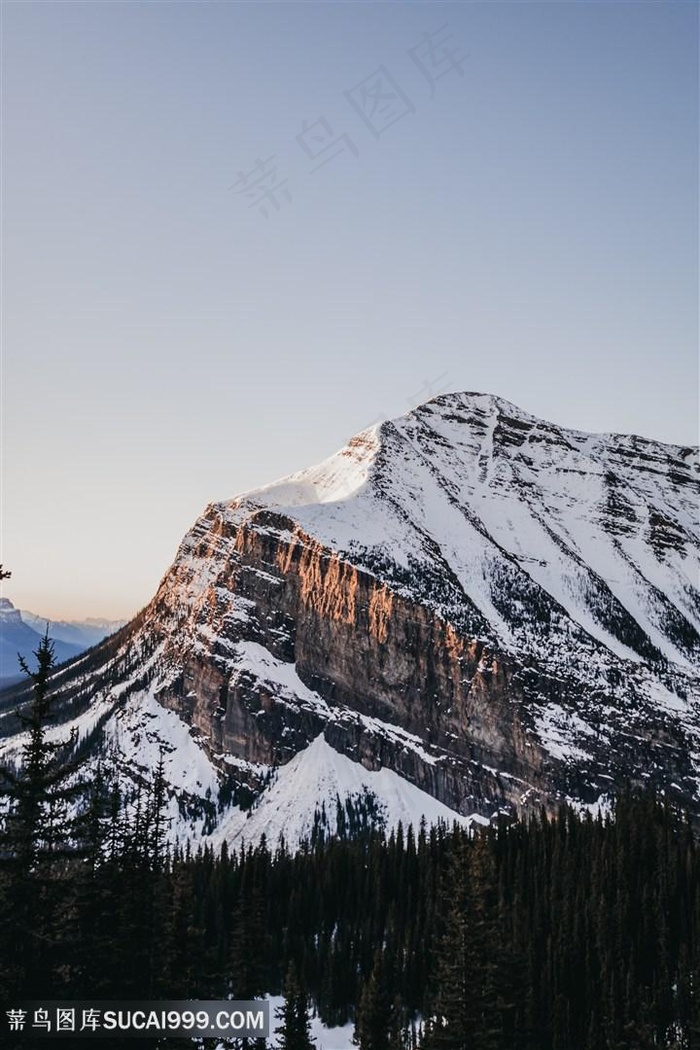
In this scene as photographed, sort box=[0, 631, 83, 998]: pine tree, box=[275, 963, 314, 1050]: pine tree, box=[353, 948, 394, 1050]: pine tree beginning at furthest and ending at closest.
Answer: box=[275, 963, 314, 1050]: pine tree, box=[353, 948, 394, 1050]: pine tree, box=[0, 631, 83, 998]: pine tree

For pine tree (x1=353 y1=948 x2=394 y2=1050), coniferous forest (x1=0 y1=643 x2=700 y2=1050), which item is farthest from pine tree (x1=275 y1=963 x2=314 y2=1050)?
pine tree (x1=353 y1=948 x2=394 y2=1050)

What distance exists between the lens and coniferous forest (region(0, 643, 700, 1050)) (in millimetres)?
33688

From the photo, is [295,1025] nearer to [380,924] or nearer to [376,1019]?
[376,1019]

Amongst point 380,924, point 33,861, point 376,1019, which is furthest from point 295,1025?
point 380,924

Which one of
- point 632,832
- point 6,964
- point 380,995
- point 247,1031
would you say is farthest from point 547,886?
point 6,964

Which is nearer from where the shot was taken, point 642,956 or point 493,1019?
point 493,1019

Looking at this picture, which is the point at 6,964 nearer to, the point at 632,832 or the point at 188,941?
the point at 188,941

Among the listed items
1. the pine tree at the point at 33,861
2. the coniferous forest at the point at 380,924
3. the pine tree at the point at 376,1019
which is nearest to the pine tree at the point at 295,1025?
the coniferous forest at the point at 380,924

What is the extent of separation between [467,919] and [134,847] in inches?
693

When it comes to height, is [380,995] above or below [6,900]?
below

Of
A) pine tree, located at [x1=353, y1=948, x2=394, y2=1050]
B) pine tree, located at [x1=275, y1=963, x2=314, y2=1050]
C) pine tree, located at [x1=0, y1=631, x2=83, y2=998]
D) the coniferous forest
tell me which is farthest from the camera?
pine tree, located at [x1=275, y1=963, x2=314, y2=1050]

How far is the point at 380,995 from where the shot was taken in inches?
3049

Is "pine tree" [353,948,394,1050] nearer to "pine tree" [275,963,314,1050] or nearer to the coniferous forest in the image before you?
the coniferous forest

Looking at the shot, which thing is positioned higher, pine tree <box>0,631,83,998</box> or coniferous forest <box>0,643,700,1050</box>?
pine tree <box>0,631,83,998</box>
